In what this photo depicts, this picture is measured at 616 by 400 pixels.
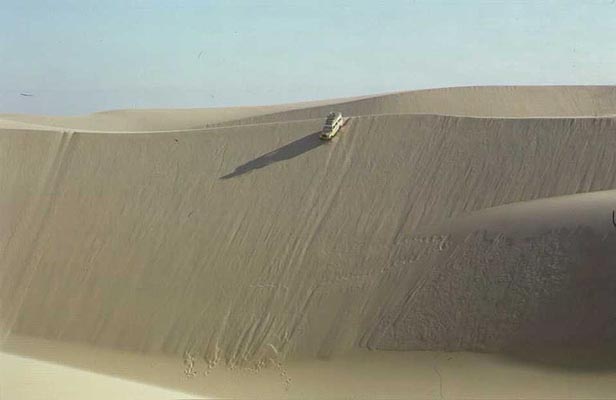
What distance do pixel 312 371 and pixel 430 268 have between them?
2.60 meters

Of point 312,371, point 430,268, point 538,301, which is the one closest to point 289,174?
point 430,268

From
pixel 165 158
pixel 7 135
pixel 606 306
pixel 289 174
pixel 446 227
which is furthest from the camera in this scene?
pixel 7 135

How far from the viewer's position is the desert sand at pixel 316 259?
27.3ft

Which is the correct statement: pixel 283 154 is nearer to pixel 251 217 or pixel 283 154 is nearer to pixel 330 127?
Answer: pixel 330 127

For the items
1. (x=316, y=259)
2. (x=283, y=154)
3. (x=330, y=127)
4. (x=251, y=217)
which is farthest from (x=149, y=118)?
(x=316, y=259)

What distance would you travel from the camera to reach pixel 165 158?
13.1m

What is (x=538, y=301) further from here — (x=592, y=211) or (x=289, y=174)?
(x=289, y=174)

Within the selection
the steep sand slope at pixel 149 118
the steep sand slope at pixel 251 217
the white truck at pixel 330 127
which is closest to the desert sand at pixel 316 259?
the steep sand slope at pixel 251 217

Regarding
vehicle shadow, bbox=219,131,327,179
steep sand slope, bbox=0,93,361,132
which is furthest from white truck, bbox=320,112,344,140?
steep sand slope, bbox=0,93,361,132

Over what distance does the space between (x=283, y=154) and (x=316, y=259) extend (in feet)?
11.0

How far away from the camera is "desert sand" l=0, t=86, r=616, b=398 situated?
27.3 feet

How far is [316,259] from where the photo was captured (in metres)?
10.4

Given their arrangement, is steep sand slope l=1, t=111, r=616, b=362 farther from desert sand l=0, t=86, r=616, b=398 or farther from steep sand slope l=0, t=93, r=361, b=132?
steep sand slope l=0, t=93, r=361, b=132

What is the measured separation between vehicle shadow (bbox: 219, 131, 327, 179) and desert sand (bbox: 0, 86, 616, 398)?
0.05 meters
